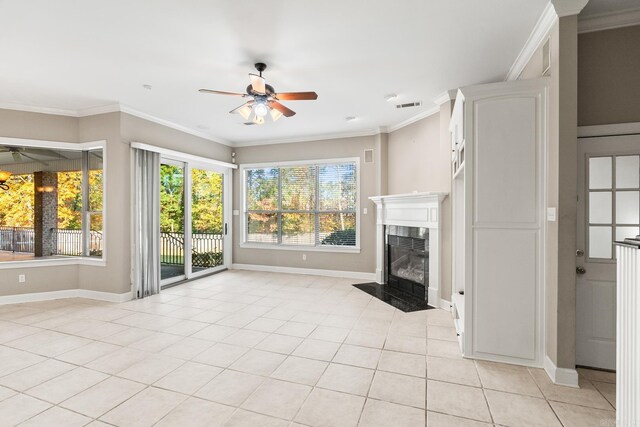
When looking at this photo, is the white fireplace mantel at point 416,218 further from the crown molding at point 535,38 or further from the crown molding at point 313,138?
the crown molding at point 535,38

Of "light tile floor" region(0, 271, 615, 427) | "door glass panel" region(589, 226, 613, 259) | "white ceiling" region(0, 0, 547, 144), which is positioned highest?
"white ceiling" region(0, 0, 547, 144)

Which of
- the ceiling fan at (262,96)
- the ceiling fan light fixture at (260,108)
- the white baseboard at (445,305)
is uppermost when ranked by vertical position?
the ceiling fan at (262,96)

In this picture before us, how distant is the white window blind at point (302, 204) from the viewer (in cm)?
608

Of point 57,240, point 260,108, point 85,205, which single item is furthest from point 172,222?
point 260,108

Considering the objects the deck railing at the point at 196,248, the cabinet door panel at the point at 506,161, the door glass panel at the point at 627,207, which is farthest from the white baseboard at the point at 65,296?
the door glass panel at the point at 627,207

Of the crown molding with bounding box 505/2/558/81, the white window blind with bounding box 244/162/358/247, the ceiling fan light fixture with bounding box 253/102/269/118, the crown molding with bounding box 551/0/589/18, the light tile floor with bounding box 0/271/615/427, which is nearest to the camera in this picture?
the light tile floor with bounding box 0/271/615/427

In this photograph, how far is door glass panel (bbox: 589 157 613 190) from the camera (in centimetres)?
249

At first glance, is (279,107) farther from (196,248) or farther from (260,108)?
(196,248)

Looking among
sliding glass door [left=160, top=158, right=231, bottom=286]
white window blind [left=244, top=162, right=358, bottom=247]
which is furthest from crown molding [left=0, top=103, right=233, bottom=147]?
white window blind [left=244, top=162, right=358, bottom=247]

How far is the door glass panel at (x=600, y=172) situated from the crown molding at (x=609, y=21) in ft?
3.53

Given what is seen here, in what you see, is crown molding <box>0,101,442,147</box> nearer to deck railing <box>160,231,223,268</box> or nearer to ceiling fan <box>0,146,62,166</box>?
ceiling fan <box>0,146,62,166</box>

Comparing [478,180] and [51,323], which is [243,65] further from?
[51,323]

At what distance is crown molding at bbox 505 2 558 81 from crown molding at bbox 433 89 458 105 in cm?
66

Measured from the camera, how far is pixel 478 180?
8.84 ft
